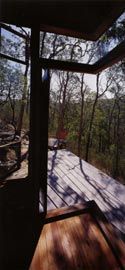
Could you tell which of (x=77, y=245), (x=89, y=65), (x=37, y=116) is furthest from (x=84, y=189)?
(x=89, y=65)

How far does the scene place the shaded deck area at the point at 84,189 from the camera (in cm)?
214

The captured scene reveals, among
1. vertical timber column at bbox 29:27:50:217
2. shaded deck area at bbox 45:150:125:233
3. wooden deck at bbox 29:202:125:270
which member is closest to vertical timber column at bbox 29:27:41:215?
vertical timber column at bbox 29:27:50:217

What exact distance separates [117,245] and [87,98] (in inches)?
413

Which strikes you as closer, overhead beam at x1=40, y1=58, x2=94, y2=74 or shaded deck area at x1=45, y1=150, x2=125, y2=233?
overhead beam at x1=40, y1=58, x2=94, y2=74

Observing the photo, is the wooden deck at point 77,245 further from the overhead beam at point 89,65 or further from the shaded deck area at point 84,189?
the overhead beam at point 89,65

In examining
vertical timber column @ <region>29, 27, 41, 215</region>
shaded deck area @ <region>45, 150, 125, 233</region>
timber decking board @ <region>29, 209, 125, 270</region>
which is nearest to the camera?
timber decking board @ <region>29, 209, 125, 270</region>

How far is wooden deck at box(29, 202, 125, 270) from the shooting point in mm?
1360

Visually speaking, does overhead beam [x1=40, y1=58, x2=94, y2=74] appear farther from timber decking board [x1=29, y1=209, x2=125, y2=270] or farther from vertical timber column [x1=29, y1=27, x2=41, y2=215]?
timber decking board [x1=29, y1=209, x2=125, y2=270]

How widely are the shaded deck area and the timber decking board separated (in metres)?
0.32

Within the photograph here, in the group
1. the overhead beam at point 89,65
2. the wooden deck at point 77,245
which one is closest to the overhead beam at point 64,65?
the overhead beam at point 89,65

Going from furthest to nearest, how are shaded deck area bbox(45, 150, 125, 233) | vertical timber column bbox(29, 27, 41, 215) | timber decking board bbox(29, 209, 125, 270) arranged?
shaded deck area bbox(45, 150, 125, 233)
vertical timber column bbox(29, 27, 41, 215)
timber decking board bbox(29, 209, 125, 270)

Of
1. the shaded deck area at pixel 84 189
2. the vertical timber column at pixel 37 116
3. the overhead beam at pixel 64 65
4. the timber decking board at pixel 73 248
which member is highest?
the overhead beam at pixel 64 65

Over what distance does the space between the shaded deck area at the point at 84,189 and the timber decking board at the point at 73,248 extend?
0.32m

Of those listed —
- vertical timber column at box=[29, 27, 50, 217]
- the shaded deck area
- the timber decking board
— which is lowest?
the timber decking board
